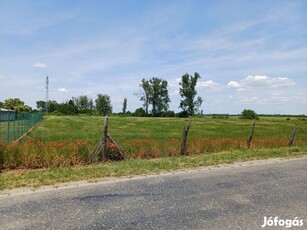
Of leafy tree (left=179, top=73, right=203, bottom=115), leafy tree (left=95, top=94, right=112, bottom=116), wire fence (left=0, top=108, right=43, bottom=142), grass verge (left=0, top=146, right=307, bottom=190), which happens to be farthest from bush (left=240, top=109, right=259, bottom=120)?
grass verge (left=0, top=146, right=307, bottom=190)

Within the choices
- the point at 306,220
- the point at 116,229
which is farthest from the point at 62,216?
the point at 306,220

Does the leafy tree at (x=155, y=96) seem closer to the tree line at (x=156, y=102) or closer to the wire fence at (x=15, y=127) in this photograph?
the tree line at (x=156, y=102)

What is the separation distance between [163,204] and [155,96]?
342 feet

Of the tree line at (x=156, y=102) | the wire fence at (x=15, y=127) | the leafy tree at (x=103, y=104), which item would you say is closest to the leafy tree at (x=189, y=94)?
the tree line at (x=156, y=102)

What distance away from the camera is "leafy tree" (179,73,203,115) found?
319ft

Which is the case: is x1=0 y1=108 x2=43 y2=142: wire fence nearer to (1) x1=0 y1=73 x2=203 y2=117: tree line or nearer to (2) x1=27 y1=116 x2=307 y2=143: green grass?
(2) x1=27 y1=116 x2=307 y2=143: green grass

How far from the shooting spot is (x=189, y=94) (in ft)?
319

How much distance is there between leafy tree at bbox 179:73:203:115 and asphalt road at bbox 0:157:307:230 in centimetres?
8976

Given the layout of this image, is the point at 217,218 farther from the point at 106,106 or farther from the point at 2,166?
the point at 106,106

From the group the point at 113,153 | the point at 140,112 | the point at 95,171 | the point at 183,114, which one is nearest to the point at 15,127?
the point at 113,153

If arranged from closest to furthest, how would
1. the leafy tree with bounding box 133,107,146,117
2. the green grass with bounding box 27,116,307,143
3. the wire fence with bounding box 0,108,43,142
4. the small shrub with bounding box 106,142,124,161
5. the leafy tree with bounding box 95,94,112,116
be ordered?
the small shrub with bounding box 106,142,124,161 < the wire fence with bounding box 0,108,43,142 < the green grass with bounding box 27,116,307,143 < the leafy tree with bounding box 133,107,146,117 < the leafy tree with bounding box 95,94,112,116

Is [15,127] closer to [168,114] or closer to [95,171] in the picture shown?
[95,171]

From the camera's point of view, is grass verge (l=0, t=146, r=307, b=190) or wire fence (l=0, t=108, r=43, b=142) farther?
wire fence (l=0, t=108, r=43, b=142)

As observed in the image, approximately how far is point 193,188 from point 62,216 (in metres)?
3.29
